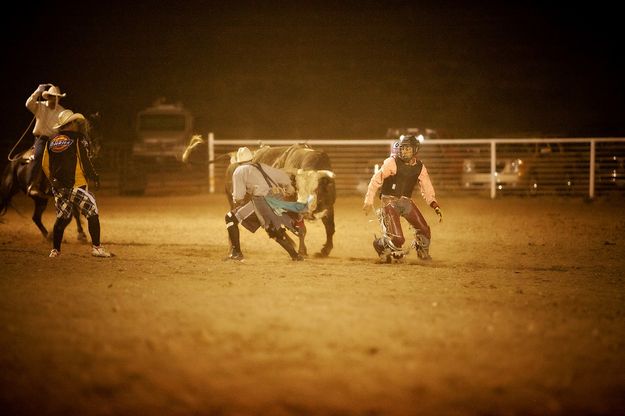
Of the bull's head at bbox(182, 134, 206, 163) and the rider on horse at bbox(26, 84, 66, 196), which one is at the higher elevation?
the rider on horse at bbox(26, 84, 66, 196)

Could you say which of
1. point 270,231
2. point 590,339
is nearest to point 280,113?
point 270,231

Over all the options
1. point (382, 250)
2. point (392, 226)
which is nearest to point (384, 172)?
point (392, 226)

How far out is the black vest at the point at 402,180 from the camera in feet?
33.3

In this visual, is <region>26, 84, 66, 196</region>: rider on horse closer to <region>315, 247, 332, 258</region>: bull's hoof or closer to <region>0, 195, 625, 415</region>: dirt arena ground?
<region>0, 195, 625, 415</region>: dirt arena ground

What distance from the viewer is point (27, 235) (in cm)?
1352

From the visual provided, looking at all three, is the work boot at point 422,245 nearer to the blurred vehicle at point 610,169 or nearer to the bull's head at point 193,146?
the bull's head at point 193,146

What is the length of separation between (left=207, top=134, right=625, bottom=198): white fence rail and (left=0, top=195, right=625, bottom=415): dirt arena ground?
441 inches

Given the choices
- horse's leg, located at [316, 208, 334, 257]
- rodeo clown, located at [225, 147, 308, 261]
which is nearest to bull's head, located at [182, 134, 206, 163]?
rodeo clown, located at [225, 147, 308, 261]

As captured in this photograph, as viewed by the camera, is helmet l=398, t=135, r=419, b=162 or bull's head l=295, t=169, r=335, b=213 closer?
helmet l=398, t=135, r=419, b=162

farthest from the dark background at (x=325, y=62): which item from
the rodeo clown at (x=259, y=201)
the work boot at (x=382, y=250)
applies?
the work boot at (x=382, y=250)

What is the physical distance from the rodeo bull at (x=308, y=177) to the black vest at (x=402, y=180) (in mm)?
975

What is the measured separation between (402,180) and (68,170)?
4219 mm

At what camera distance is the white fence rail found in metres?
22.6

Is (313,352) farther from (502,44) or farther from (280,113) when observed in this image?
(502,44)
